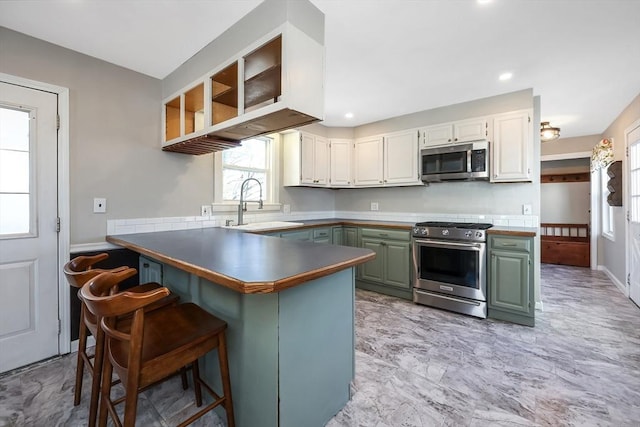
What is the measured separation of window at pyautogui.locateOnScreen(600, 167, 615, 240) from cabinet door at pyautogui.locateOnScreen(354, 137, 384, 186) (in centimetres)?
363

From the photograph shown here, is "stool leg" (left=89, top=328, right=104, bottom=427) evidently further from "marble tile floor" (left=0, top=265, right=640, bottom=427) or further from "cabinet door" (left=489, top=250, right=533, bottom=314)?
"cabinet door" (left=489, top=250, right=533, bottom=314)

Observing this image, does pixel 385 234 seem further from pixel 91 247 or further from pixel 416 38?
pixel 91 247

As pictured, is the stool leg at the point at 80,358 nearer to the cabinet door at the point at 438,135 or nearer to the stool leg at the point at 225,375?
the stool leg at the point at 225,375

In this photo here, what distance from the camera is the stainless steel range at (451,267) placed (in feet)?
9.59

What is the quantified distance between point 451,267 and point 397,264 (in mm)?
651

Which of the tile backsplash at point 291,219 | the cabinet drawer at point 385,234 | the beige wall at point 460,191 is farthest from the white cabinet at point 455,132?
the cabinet drawer at point 385,234

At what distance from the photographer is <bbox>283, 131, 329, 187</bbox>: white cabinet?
390 cm

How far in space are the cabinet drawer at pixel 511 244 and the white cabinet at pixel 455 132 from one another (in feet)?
4.02

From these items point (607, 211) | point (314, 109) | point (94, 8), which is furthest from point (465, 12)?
point (607, 211)

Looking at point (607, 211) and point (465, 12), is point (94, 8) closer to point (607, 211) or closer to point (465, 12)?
point (465, 12)

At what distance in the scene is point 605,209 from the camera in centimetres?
466

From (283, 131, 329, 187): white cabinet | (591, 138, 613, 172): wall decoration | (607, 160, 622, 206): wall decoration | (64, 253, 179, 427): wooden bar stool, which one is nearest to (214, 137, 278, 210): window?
(283, 131, 329, 187): white cabinet

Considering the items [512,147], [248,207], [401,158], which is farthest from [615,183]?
[248,207]

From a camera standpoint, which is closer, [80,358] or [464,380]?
[80,358]
